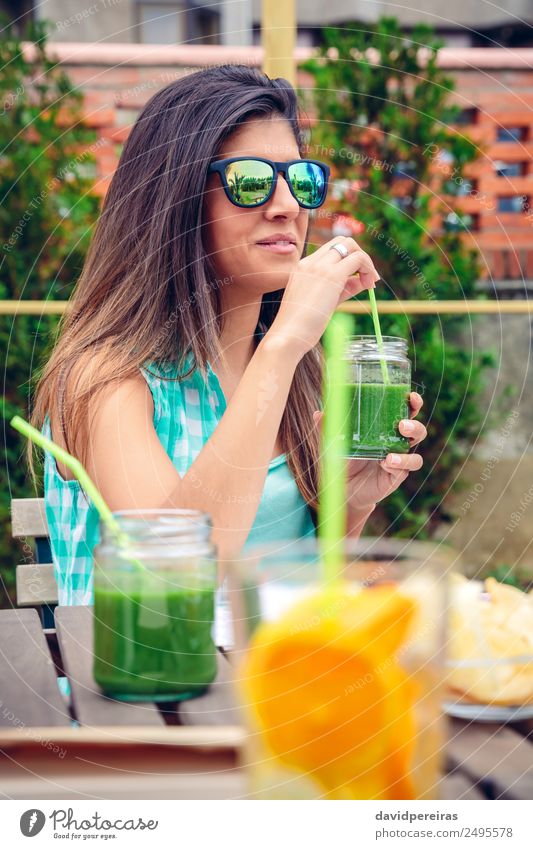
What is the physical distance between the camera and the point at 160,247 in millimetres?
1229

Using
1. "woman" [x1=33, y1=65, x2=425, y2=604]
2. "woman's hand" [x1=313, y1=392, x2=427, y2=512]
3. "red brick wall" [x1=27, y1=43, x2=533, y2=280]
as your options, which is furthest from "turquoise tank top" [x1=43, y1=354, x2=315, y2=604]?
"red brick wall" [x1=27, y1=43, x2=533, y2=280]

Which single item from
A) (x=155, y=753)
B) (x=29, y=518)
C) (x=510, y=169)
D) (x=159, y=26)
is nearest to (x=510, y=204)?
(x=510, y=169)

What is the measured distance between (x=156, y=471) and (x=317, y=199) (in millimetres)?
414

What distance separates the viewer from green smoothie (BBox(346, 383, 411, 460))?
3.31 ft

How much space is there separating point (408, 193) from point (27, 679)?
2.00m

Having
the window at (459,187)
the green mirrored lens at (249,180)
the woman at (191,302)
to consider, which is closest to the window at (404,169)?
the window at (459,187)

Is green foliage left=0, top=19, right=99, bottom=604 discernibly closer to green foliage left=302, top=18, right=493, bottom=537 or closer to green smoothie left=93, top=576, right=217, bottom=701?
green foliage left=302, top=18, right=493, bottom=537

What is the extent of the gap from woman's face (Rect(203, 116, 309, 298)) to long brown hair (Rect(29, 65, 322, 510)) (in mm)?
15

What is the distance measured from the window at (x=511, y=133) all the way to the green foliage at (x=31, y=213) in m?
1.11

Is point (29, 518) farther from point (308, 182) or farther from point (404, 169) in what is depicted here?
point (404, 169)

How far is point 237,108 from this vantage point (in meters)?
1.20

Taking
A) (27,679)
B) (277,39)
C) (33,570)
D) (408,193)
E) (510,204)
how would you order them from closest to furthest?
(27,679) → (33,570) → (277,39) → (408,193) → (510,204)

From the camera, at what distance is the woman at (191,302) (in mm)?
1083
